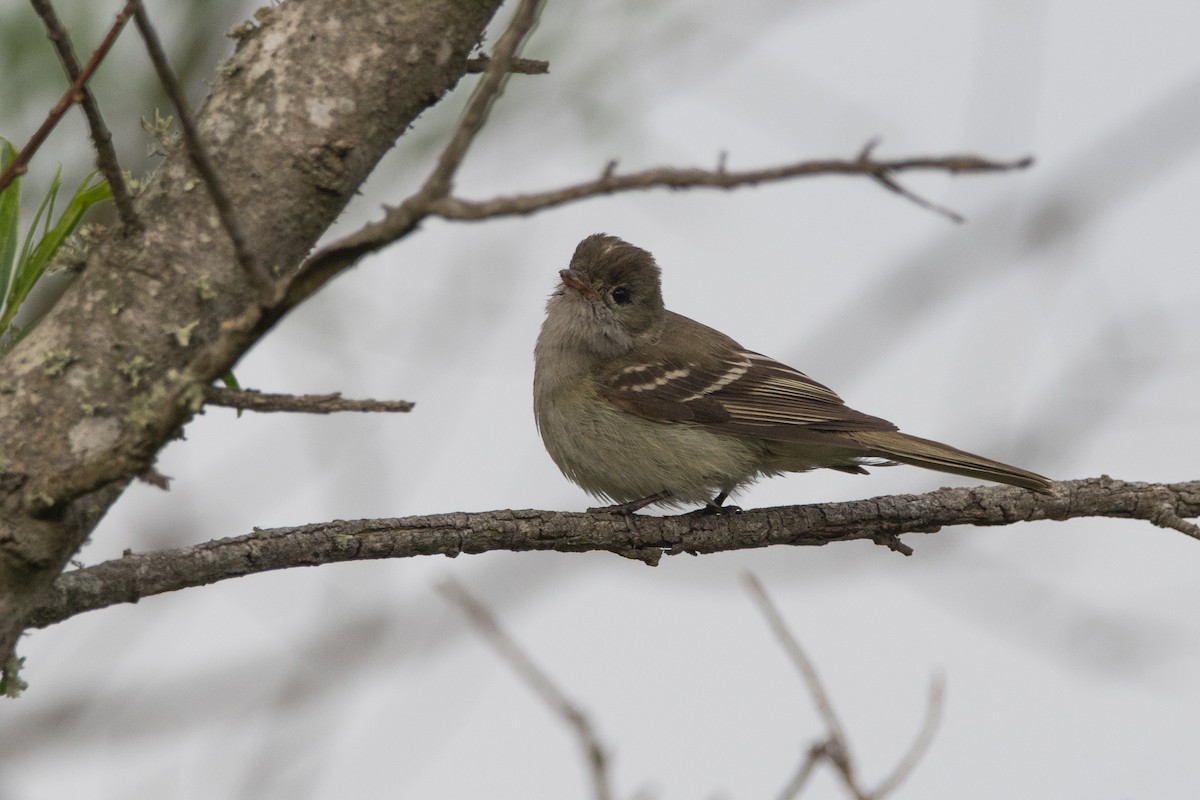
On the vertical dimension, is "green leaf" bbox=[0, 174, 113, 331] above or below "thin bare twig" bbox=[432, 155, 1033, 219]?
above

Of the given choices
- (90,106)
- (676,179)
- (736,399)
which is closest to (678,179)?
(676,179)

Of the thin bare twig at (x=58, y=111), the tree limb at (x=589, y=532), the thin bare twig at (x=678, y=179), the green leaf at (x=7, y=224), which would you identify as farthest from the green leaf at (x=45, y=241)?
the thin bare twig at (x=678, y=179)

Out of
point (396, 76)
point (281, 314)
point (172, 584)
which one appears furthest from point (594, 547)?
point (281, 314)

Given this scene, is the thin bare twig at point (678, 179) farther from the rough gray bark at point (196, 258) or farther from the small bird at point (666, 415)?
the small bird at point (666, 415)

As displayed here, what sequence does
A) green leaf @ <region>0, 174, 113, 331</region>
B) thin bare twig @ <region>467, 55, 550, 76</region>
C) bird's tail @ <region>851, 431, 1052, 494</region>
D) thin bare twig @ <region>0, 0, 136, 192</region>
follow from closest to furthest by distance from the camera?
thin bare twig @ <region>0, 0, 136, 192</region> → green leaf @ <region>0, 174, 113, 331</region> → thin bare twig @ <region>467, 55, 550, 76</region> → bird's tail @ <region>851, 431, 1052, 494</region>

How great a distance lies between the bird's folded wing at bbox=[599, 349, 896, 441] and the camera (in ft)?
19.2

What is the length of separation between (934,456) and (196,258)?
12.0ft

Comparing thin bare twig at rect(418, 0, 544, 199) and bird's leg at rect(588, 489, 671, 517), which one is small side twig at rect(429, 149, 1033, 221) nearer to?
thin bare twig at rect(418, 0, 544, 199)

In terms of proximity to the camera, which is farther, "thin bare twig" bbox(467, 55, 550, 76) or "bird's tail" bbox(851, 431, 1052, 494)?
"bird's tail" bbox(851, 431, 1052, 494)

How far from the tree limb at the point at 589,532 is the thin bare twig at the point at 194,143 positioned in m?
1.29

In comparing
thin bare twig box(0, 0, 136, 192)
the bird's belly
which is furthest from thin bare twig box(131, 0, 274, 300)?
the bird's belly

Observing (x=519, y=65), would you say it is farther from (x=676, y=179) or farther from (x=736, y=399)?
(x=736, y=399)

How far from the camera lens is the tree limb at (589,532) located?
3080 millimetres

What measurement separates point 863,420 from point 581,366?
151 cm
